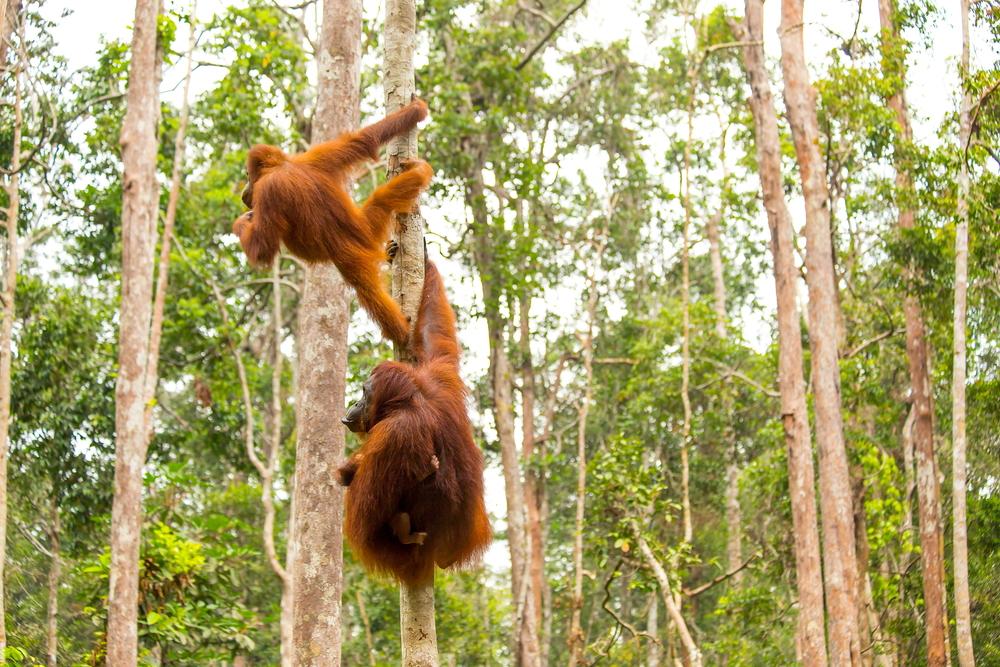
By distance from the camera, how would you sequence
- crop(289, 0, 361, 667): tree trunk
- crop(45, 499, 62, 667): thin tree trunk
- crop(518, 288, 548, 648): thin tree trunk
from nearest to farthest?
crop(289, 0, 361, 667): tree trunk
crop(45, 499, 62, 667): thin tree trunk
crop(518, 288, 548, 648): thin tree trunk

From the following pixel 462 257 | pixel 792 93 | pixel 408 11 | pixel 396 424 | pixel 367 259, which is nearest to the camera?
pixel 396 424

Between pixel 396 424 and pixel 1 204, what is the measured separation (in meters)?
9.69

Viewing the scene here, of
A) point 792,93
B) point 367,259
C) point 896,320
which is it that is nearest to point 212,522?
point 367,259

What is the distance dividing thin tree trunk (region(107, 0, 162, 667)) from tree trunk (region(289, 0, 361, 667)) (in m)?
2.45

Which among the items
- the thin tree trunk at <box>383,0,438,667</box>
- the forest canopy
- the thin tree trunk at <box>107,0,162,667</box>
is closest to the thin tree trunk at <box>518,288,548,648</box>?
the forest canopy

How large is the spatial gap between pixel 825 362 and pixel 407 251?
7623mm

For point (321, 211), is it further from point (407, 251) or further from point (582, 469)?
point (582, 469)

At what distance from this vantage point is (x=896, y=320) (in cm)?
1381

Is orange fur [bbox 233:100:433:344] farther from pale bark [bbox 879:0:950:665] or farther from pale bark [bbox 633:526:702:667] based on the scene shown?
pale bark [bbox 879:0:950:665]

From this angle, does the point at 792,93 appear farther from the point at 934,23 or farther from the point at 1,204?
the point at 1,204

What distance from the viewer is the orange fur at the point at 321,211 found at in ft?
14.7

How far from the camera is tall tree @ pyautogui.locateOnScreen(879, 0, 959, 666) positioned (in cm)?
1068

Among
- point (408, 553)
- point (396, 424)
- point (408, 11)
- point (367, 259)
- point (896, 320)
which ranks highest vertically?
point (896, 320)

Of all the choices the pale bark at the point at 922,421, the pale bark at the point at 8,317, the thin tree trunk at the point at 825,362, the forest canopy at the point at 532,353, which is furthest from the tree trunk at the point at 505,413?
the pale bark at the point at 8,317
